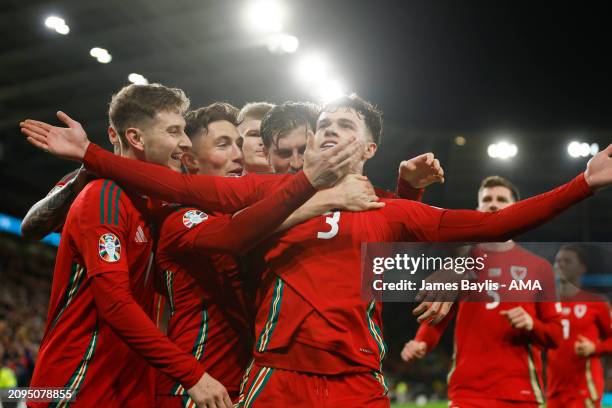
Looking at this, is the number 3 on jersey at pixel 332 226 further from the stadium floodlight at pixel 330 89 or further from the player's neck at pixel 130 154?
the stadium floodlight at pixel 330 89

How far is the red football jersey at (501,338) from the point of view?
4.44 m

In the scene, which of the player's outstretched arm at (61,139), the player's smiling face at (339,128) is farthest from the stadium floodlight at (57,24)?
the player's smiling face at (339,128)

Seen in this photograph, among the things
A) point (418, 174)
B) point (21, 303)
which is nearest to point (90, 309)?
point (418, 174)

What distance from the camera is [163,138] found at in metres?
2.97

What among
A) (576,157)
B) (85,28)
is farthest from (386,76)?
(576,157)

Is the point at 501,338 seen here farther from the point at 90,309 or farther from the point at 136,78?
the point at 136,78

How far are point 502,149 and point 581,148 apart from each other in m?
2.14

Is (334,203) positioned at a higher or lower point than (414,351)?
higher

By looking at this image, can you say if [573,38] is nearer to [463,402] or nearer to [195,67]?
[195,67]

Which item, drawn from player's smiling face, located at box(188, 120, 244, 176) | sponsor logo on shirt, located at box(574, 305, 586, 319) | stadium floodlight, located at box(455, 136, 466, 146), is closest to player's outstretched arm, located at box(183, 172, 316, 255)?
player's smiling face, located at box(188, 120, 244, 176)

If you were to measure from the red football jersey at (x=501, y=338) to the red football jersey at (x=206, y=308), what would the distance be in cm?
204

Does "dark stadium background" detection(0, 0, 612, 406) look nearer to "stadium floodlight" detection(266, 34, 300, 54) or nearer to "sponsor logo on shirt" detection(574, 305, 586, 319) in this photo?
"stadium floodlight" detection(266, 34, 300, 54)

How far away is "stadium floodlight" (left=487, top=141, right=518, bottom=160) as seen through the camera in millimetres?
17500

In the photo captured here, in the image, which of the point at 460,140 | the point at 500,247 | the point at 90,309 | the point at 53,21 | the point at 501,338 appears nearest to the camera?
the point at 90,309
